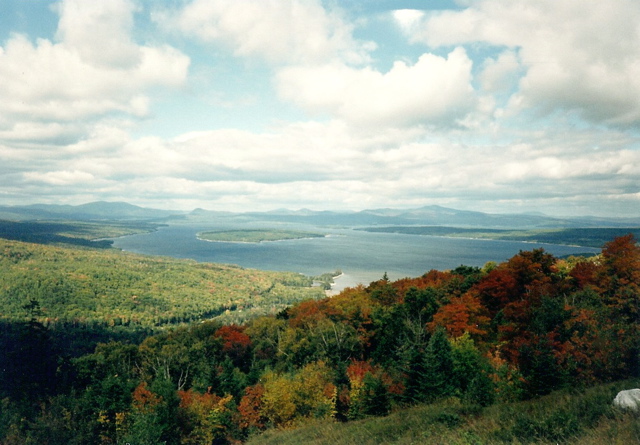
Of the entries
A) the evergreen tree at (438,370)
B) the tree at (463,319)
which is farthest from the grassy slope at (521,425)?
the tree at (463,319)

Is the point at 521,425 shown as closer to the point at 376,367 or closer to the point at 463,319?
the point at 463,319

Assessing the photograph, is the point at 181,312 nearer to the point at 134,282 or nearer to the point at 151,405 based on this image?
the point at 134,282

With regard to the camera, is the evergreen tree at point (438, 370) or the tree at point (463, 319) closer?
the evergreen tree at point (438, 370)

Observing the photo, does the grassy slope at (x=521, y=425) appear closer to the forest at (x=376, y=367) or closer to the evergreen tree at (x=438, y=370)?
the forest at (x=376, y=367)

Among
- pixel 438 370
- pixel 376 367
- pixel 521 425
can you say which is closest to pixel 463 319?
pixel 376 367

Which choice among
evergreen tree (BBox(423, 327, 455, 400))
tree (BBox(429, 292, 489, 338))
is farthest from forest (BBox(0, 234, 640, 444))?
tree (BBox(429, 292, 489, 338))

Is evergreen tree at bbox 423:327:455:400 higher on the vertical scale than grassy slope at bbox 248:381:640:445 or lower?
lower

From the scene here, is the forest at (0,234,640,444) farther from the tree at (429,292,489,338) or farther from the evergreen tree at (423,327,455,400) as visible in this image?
the tree at (429,292,489,338)
